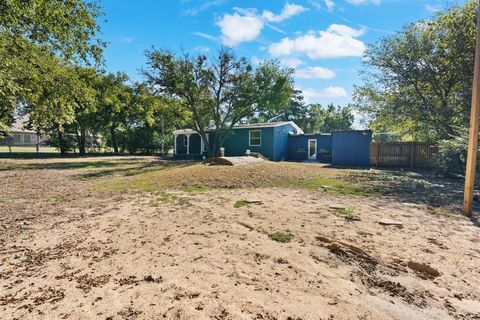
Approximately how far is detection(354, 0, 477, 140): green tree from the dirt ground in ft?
37.2

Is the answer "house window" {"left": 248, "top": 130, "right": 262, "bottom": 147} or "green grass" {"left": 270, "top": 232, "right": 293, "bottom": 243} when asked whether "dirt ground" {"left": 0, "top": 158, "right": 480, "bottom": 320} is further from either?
"house window" {"left": 248, "top": 130, "right": 262, "bottom": 147}

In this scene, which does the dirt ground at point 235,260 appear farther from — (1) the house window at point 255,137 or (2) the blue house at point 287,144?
(1) the house window at point 255,137

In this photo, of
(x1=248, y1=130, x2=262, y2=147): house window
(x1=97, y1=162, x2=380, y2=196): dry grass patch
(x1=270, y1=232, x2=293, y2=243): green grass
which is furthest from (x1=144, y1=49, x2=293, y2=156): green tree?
(x1=270, y1=232, x2=293, y2=243): green grass

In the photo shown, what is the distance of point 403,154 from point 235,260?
15721 mm

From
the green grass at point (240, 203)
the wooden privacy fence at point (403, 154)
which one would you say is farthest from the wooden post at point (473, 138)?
the wooden privacy fence at point (403, 154)

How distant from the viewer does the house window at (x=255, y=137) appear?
2178cm

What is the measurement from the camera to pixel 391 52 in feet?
51.4

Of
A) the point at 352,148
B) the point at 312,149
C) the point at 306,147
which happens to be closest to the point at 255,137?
the point at 306,147

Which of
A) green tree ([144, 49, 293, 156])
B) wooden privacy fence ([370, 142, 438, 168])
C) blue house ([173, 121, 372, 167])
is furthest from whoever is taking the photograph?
green tree ([144, 49, 293, 156])

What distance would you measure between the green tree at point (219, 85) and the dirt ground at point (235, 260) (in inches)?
612

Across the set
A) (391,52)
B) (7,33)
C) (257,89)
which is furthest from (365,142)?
(7,33)

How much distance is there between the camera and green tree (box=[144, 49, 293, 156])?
19656 mm

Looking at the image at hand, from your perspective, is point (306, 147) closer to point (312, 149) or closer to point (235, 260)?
point (312, 149)

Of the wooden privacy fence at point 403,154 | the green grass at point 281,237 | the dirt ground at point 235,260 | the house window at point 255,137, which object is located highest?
the house window at point 255,137
